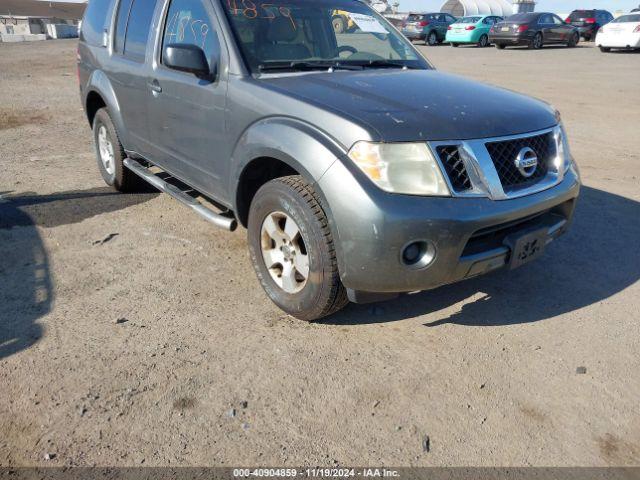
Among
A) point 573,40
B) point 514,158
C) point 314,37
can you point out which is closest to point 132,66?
point 314,37

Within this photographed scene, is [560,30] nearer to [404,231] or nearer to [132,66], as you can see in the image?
[132,66]

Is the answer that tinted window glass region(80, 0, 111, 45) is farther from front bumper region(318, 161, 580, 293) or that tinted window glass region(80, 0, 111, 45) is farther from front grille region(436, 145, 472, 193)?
front grille region(436, 145, 472, 193)

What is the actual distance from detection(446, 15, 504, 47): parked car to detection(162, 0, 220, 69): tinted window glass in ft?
83.3

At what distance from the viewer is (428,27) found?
28.4m

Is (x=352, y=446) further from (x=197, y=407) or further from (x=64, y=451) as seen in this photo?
(x=64, y=451)

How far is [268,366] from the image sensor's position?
9.13ft

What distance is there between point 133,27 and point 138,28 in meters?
0.11

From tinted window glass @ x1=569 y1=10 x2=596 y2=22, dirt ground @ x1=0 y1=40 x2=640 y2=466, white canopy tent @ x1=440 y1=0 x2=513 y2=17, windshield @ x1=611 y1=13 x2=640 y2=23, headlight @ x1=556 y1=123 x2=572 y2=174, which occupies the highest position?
white canopy tent @ x1=440 y1=0 x2=513 y2=17

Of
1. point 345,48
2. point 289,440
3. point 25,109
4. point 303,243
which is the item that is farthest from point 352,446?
point 25,109

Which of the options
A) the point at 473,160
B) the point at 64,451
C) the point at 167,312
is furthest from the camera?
the point at 167,312

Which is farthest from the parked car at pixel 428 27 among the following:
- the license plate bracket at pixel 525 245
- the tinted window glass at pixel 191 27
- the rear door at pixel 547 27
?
the license plate bracket at pixel 525 245

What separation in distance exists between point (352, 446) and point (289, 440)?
27 cm

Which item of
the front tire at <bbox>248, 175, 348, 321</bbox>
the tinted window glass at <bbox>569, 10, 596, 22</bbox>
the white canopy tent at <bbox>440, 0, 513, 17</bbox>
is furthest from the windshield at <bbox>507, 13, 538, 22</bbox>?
the white canopy tent at <bbox>440, 0, 513, 17</bbox>

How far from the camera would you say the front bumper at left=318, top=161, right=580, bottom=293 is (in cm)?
249
